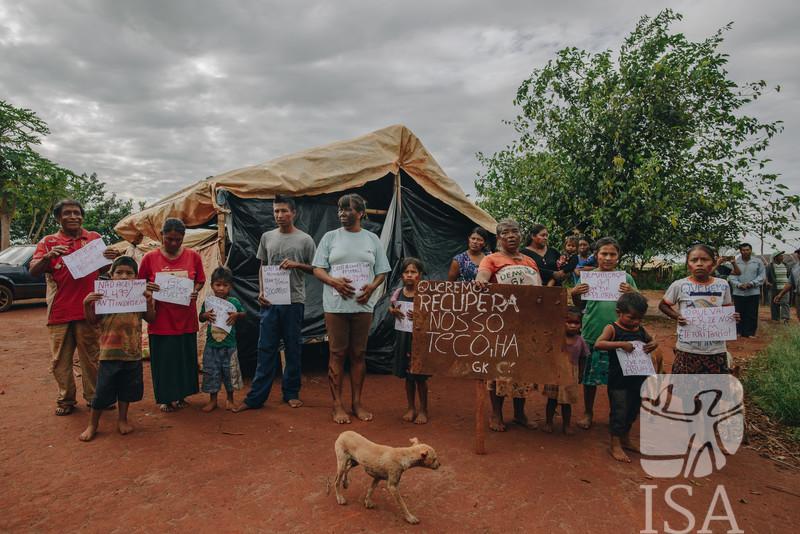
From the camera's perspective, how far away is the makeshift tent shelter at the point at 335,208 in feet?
18.0

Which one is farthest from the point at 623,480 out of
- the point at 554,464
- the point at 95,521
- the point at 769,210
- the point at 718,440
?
the point at 769,210

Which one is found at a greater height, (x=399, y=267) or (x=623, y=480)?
(x=399, y=267)

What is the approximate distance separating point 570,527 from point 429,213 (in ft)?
15.7

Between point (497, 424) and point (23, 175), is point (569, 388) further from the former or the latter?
point (23, 175)

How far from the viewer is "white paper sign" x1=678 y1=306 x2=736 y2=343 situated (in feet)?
11.5

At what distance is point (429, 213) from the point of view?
6.75m

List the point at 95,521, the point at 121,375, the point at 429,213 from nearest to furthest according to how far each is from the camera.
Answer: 1. the point at 95,521
2. the point at 121,375
3. the point at 429,213

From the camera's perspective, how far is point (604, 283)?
4.00m

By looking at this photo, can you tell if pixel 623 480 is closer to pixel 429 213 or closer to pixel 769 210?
pixel 429 213

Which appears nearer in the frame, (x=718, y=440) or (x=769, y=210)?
(x=718, y=440)

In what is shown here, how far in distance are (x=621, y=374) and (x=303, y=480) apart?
2.48 m

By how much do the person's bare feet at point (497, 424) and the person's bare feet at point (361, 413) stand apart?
1.12 metres

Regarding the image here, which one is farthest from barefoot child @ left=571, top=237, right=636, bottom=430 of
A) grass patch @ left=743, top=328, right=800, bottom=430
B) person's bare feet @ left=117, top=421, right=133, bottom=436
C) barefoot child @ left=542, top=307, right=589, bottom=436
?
person's bare feet @ left=117, top=421, right=133, bottom=436

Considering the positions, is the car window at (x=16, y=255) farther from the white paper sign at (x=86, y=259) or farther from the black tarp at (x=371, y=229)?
the white paper sign at (x=86, y=259)
